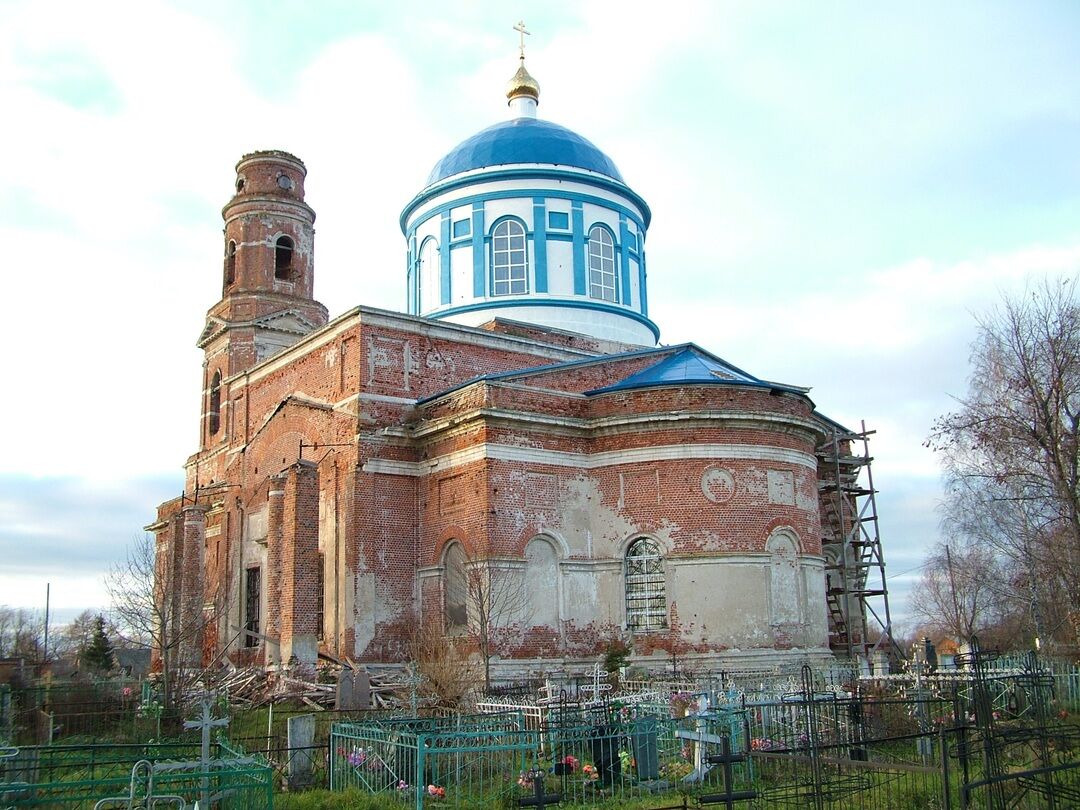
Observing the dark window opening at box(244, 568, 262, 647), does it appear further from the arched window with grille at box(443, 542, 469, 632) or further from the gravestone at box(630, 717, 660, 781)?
the gravestone at box(630, 717, 660, 781)

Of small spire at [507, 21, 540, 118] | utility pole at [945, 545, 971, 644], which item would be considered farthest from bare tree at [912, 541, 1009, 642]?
small spire at [507, 21, 540, 118]

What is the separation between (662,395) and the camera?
67.4 ft

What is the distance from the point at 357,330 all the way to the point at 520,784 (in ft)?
42.1

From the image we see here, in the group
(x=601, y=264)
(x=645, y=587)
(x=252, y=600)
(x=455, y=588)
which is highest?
(x=601, y=264)

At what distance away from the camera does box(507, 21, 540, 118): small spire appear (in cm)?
3044

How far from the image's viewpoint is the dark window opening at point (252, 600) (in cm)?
2459

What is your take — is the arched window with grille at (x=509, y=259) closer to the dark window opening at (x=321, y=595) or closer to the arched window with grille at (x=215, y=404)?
the dark window opening at (x=321, y=595)

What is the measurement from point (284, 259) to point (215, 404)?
4.64 meters

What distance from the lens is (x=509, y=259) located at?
26.5 metres

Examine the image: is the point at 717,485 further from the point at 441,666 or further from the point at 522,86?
the point at 522,86

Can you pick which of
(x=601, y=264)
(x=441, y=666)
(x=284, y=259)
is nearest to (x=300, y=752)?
(x=441, y=666)

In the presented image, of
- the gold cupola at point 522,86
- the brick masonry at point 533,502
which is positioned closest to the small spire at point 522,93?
the gold cupola at point 522,86

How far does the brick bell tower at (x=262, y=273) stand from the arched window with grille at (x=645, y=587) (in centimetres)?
1307

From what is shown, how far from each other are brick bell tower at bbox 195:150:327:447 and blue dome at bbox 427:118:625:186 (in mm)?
4424
